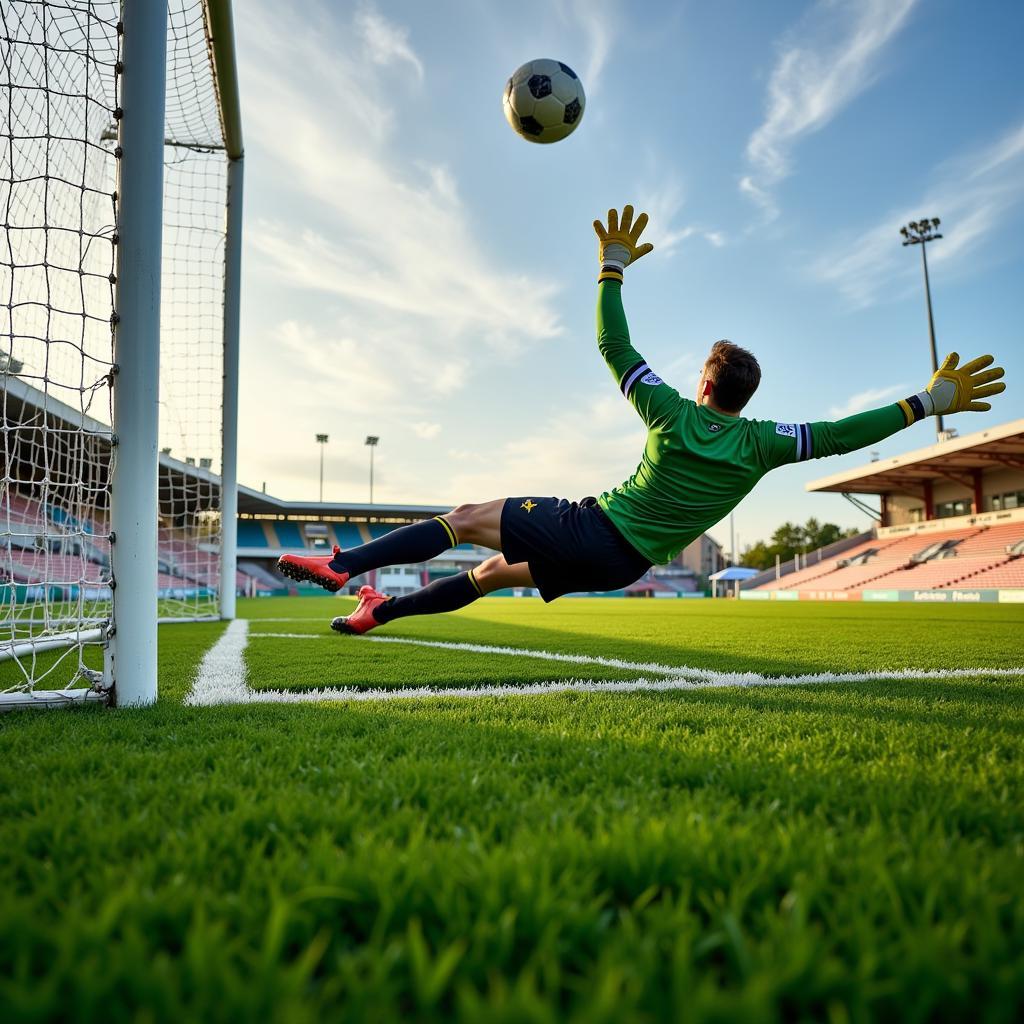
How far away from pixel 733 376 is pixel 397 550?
82.2 inches

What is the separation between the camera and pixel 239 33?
632 cm

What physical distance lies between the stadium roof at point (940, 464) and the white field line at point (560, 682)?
90.9 ft

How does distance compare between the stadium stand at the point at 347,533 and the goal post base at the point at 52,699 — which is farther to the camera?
the stadium stand at the point at 347,533

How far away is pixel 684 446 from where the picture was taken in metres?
3.66

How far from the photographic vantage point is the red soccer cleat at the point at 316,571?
3846 millimetres

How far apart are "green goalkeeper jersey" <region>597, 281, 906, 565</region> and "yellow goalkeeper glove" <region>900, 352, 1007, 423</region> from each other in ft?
0.76

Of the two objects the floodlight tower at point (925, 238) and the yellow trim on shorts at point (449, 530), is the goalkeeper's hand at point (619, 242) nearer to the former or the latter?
the yellow trim on shorts at point (449, 530)

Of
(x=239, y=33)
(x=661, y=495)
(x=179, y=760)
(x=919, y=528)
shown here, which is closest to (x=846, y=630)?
(x=661, y=495)

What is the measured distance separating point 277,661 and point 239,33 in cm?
573

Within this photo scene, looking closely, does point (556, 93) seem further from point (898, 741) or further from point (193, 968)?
point (193, 968)

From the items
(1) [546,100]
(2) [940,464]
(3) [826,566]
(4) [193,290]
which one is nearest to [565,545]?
(1) [546,100]

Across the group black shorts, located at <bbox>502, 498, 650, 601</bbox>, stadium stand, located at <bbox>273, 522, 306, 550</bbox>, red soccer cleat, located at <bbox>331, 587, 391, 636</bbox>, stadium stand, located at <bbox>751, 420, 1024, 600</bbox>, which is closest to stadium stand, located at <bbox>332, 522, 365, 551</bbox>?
stadium stand, located at <bbox>273, 522, 306, 550</bbox>

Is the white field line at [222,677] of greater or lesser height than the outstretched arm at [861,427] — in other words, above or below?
below

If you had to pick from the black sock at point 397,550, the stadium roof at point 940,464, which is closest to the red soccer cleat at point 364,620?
the black sock at point 397,550
